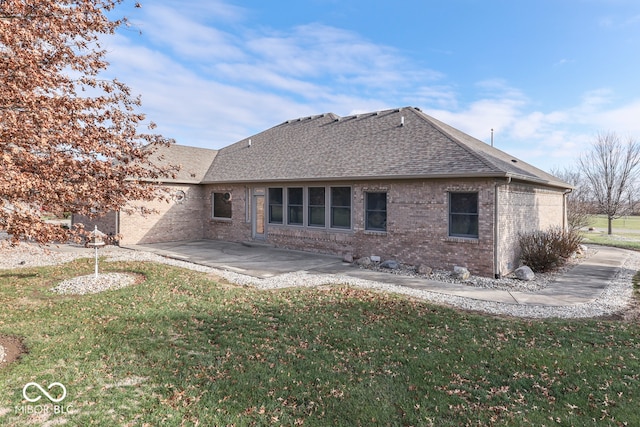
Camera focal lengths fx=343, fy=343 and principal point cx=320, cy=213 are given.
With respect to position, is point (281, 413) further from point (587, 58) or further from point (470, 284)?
point (587, 58)

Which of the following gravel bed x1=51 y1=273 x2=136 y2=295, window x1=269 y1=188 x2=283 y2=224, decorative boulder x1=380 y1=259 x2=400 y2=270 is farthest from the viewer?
window x1=269 y1=188 x2=283 y2=224

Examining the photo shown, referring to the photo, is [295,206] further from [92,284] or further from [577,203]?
[577,203]

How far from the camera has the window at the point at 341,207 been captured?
13258 mm

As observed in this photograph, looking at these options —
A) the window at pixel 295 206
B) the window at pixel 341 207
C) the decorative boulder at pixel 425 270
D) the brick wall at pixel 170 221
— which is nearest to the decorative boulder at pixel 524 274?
the decorative boulder at pixel 425 270

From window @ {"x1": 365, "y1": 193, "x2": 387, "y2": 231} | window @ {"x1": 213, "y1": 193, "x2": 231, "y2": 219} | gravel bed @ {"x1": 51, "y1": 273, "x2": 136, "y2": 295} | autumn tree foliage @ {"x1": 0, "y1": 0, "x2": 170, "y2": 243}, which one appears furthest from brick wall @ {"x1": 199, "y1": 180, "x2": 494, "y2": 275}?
autumn tree foliage @ {"x1": 0, "y1": 0, "x2": 170, "y2": 243}

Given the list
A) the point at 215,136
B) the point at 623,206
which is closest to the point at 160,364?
the point at 215,136

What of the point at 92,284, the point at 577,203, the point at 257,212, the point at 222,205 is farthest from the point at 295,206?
the point at 577,203

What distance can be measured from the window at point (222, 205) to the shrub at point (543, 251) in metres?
13.0

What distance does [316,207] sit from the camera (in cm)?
1421

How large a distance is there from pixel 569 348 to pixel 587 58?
12.8m

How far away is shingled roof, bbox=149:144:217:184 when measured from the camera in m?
17.9

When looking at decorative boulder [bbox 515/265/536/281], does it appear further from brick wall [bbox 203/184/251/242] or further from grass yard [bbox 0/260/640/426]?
brick wall [bbox 203/184/251/242]

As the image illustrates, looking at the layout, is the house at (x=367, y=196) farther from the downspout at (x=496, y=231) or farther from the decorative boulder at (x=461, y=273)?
the decorative boulder at (x=461, y=273)

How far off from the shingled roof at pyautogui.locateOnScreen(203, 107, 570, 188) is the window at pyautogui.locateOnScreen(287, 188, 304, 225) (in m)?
0.83
